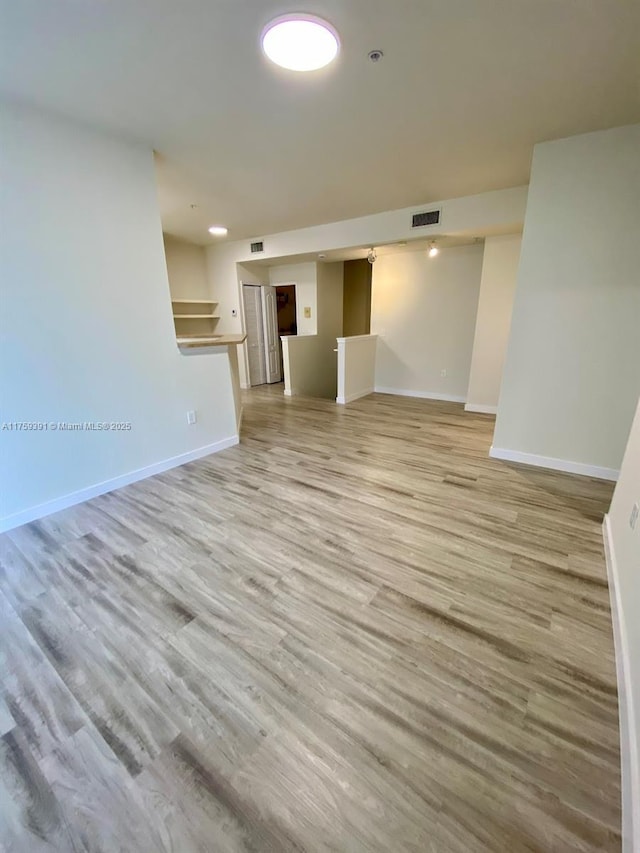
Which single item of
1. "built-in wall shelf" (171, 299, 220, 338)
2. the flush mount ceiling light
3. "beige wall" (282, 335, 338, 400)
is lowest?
"beige wall" (282, 335, 338, 400)

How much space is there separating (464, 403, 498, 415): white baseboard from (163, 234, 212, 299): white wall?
5.36 metres

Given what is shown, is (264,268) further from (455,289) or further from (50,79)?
(50,79)

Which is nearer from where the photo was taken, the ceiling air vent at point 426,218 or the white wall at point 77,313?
the white wall at point 77,313

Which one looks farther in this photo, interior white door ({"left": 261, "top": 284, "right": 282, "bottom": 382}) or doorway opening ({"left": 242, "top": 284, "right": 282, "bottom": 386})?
interior white door ({"left": 261, "top": 284, "right": 282, "bottom": 382})

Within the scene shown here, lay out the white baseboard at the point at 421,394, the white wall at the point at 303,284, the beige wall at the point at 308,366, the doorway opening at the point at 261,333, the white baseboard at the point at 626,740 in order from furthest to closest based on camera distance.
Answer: the doorway opening at the point at 261,333
the white wall at the point at 303,284
the beige wall at the point at 308,366
the white baseboard at the point at 421,394
the white baseboard at the point at 626,740

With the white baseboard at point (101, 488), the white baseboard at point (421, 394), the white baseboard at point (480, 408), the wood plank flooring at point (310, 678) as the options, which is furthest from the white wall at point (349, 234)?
the white baseboard at point (101, 488)

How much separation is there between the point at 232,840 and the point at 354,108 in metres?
3.55

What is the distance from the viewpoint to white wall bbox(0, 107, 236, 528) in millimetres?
2252

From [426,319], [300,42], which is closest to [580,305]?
[300,42]

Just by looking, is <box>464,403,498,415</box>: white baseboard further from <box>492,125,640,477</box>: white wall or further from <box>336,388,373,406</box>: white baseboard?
<box>492,125,640,477</box>: white wall

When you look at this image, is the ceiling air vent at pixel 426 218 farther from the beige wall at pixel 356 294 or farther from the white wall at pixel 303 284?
the beige wall at pixel 356 294

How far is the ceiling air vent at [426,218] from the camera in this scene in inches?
161

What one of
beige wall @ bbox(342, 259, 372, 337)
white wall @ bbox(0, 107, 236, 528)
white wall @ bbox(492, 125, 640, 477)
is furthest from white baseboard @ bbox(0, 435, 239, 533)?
beige wall @ bbox(342, 259, 372, 337)

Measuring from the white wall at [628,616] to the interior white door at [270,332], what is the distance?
625 cm
